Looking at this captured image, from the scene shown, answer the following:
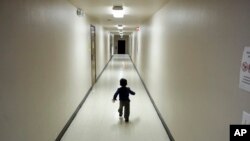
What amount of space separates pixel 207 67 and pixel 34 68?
1930mm

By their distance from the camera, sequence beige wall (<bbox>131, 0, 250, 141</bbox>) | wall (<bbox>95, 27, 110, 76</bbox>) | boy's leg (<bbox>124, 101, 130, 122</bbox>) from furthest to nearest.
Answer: wall (<bbox>95, 27, 110, 76</bbox>), boy's leg (<bbox>124, 101, 130, 122</bbox>), beige wall (<bbox>131, 0, 250, 141</bbox>)

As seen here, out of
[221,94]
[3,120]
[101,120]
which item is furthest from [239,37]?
[101,120]

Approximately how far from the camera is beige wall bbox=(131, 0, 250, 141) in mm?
1614

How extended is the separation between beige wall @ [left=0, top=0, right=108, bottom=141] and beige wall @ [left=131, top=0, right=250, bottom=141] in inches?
73.0

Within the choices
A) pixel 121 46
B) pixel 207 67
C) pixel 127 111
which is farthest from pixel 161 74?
pixel 121 46

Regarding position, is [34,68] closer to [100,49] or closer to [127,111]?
[127,111]

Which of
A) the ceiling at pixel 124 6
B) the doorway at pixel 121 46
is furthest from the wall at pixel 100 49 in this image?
the doorway at pixel 121 46

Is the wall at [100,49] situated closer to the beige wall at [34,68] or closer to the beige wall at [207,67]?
the beige wall at [34,68]

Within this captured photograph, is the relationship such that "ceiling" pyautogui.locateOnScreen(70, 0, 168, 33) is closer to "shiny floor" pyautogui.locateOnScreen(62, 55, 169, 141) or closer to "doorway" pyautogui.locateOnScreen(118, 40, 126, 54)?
"shiny floor" pyautogui.locateOnScreen(62, 55, 169, 141)

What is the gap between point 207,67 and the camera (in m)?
2.14

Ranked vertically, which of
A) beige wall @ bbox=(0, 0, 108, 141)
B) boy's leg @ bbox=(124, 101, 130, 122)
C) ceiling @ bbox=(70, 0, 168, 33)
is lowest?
boy's leg @ bbox=(124, 101, 130, 122)

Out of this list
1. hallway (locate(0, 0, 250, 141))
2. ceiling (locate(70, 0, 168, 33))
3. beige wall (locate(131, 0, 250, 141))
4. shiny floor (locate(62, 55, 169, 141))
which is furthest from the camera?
ceiling (locate(70, 0, 168, 33))

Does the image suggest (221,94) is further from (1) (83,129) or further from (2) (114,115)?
(2) (114,115)

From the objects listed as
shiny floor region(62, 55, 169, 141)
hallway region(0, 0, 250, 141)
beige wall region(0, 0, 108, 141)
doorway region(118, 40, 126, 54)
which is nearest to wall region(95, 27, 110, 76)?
shiny floor region(62, 55, 169, 141)
